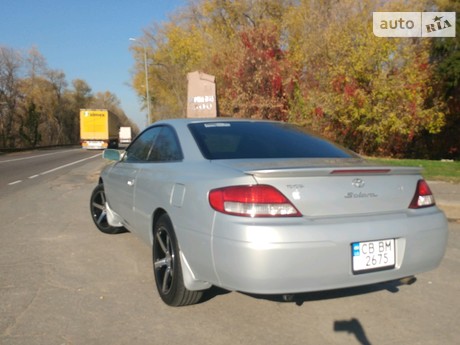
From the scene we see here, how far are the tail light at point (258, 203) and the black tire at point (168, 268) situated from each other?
0.73 m

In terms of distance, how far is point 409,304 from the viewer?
3.44 m

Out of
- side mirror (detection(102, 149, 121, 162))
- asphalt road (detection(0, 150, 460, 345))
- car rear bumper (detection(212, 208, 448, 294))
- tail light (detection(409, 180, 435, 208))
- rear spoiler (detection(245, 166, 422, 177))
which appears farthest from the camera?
side mirror (detection(102, 149, 121, 162))

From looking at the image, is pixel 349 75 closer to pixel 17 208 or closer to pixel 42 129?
pixel 17 208

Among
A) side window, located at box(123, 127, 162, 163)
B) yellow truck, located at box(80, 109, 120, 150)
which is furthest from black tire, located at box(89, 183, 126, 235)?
yellow truck, located at box(80, 109, 120, 150)

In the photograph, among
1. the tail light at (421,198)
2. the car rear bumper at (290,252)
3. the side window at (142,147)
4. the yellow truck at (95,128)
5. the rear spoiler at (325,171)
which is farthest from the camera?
the yellow truck at (95,128)

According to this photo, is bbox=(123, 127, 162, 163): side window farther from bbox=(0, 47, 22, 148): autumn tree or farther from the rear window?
bbox=(0, 47, 22, 148): autumn tree

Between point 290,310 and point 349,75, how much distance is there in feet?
59.7

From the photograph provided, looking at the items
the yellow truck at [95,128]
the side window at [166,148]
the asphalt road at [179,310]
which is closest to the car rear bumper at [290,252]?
the asphalt road at [179,310]

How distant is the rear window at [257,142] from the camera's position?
3.40 meters

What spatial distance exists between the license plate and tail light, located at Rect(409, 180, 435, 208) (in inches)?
16.6

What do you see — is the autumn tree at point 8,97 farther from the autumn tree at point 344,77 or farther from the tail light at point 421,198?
the tail light at point 421,198

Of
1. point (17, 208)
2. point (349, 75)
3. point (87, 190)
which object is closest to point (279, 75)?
point (349, 75)

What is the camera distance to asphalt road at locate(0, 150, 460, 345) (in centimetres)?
289

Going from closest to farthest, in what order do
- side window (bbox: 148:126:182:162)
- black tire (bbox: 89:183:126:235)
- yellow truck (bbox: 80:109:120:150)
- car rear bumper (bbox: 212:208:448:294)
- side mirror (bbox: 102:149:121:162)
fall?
car rear bumper (bbox: 212:208:448:294), side window (bbox: 148:126:182:162), side mirror (bbox: 102:149:121:162), black tire (bbox: 89:183:126:235), yellow truck (bbox: 80:109:120:150)
